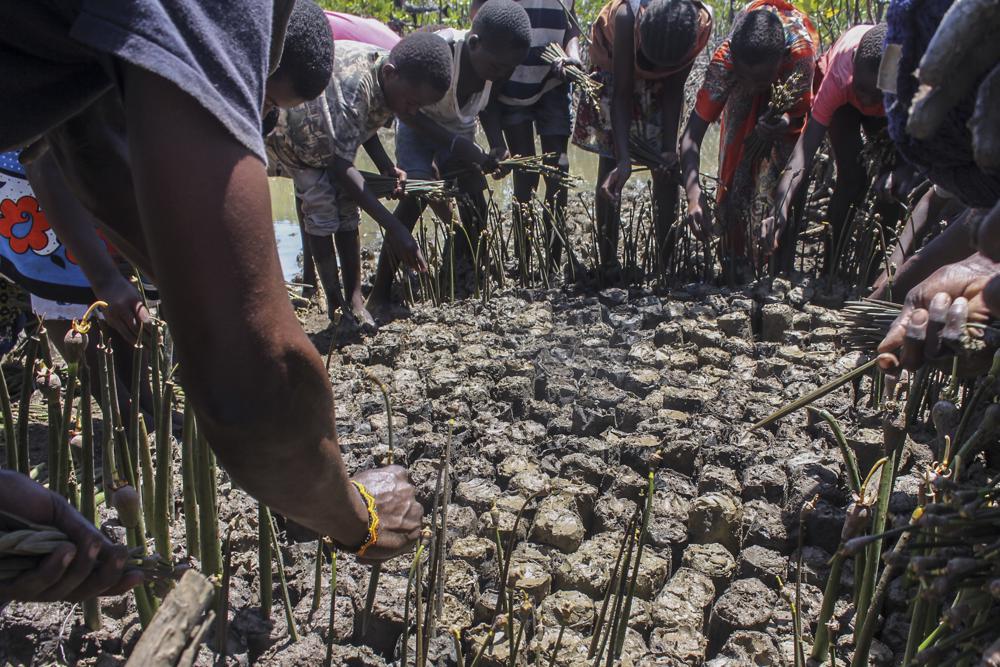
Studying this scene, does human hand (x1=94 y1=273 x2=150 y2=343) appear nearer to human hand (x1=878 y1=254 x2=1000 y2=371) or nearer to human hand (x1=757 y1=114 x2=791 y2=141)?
human hand (x1=878 y1=254 x2=1000 y2=371)

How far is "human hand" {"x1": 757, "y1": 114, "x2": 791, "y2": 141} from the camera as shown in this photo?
12.6 feet

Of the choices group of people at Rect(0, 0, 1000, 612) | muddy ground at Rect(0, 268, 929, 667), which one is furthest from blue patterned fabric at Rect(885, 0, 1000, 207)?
muddy ground at Rect(0, 268, 929, 667)

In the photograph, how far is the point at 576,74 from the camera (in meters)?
4.28

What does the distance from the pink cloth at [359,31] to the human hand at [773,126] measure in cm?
192

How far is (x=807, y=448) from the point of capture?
7.99 ft

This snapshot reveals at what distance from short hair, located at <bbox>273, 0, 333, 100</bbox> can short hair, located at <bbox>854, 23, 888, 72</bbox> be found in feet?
6.81

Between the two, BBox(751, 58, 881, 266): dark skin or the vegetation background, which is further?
the vegetation background

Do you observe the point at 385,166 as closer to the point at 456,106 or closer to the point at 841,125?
the point at 456,106

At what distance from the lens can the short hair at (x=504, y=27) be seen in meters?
3.84

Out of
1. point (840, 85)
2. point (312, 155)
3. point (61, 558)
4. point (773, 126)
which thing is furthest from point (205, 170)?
point (773, 126)

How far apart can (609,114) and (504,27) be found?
68 centimetres

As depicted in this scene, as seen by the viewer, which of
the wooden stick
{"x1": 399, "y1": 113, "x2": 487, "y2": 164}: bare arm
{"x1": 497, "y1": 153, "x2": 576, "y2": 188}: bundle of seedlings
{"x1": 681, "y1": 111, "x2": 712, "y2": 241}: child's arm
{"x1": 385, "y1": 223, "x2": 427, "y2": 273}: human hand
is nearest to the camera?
the wooden stick

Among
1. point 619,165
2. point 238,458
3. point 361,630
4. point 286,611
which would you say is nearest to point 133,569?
point 238,458

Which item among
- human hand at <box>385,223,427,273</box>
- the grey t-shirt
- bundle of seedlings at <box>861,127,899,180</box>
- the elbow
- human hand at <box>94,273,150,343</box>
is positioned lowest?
human hand at <box>385,223,427,273</box>
